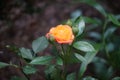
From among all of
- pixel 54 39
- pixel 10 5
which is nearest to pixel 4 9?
pixel 10 5

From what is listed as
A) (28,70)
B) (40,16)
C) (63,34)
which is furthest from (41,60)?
(40,16)

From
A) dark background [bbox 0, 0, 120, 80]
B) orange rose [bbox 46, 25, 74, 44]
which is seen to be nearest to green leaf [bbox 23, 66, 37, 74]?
orange rose [bbox 46, 25, 74, 44]

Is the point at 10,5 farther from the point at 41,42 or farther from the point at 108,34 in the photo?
the point at 41,42

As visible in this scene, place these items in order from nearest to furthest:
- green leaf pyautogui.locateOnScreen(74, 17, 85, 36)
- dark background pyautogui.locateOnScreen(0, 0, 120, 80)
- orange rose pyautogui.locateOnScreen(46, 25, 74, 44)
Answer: orange rose pyautogui.locateOnScreen(46, 25, 74, 44), green leaf pyautogui.locateOnScreen(74, 17, 85, 36), dark background pyautogui.locateOnScreen(0, 0, 120, 80)

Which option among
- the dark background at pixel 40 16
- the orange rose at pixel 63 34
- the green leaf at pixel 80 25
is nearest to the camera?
the orange rose at pixel 63 34

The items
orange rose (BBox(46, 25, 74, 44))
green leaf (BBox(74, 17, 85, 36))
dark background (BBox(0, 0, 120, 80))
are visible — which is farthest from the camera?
dark background (BBox(0, 0, 120, 80))

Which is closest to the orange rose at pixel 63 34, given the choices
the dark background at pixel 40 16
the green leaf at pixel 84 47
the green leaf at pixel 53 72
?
the green leaf at pixel 84 47

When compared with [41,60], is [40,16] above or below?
below

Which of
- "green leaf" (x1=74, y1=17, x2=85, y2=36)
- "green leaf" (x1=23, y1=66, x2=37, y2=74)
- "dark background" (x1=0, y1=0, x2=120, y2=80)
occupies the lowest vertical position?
"dark background" (x1=0, y1=0, x2=120, y2=80)

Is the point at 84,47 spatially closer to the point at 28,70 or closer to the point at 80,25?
the point at 80,25

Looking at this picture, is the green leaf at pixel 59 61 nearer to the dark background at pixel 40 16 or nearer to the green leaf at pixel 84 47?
the green leaf at pixel 84 47

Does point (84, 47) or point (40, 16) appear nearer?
point (84, 47)

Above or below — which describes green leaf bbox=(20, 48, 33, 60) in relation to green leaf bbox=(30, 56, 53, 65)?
above

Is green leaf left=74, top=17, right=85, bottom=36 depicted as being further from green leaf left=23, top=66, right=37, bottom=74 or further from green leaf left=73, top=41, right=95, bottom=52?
green leaf left=23, top=66, right=37, bottom=74
